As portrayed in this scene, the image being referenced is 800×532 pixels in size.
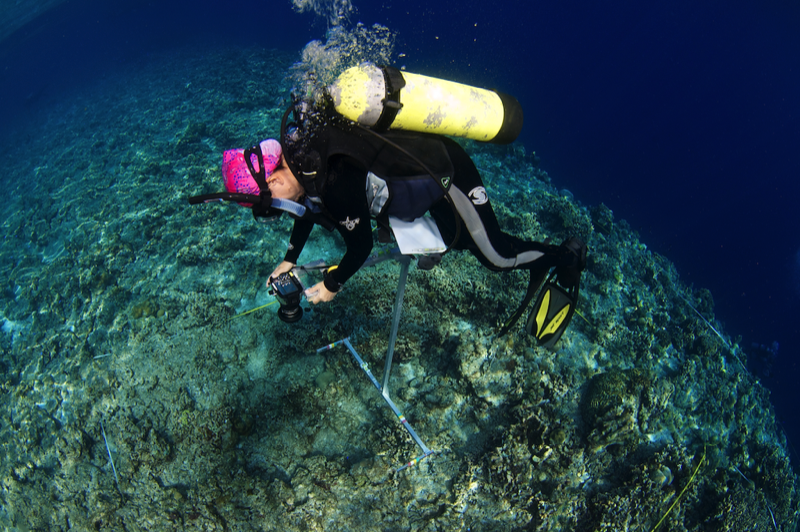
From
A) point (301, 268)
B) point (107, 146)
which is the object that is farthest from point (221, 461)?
point (107, 146)

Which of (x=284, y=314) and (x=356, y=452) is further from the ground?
(x=284, y=314)

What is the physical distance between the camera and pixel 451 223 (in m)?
2.98

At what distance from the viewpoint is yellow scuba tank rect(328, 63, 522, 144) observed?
188cm

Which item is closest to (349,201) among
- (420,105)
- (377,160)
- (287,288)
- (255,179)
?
(377,160)

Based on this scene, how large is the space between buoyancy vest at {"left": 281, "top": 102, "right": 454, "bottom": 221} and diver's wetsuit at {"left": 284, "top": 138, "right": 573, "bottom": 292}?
0.27ft

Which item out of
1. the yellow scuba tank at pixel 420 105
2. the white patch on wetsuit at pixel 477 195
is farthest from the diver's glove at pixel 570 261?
the yellow scuba tank at pixel 420 105

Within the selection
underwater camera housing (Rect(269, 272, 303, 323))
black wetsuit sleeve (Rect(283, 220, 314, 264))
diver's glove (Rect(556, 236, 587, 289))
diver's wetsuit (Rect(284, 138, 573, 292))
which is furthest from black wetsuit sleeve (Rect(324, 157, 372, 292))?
diver's glove (Rect(556, 236, 587, 289))

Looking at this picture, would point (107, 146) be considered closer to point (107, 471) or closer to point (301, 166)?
point (107, 471)

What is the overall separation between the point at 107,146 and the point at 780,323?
44489mm

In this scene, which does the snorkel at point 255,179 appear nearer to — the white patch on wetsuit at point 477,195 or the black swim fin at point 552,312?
the white patch on wetsuit at point 477,195

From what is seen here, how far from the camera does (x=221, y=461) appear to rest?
3.81 metres

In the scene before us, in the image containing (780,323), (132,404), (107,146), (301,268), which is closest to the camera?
(301,268)

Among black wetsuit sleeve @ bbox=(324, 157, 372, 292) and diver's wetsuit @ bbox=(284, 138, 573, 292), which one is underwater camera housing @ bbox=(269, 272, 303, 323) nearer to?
diver's wetsuit @ bbox=(284, 138, 573, 292)

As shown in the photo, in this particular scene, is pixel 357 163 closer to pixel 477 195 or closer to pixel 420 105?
pixel 420 105
